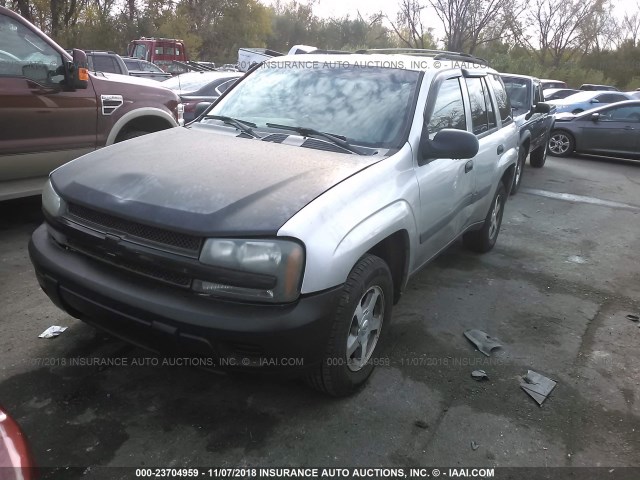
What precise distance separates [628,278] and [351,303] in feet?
12.5

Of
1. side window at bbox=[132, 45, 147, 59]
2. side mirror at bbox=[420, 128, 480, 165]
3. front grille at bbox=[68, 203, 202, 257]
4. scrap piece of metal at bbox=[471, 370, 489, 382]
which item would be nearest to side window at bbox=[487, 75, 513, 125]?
side mirror at bbox=[420, 128, 480, 165]

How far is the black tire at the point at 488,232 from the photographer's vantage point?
5139 millimetres

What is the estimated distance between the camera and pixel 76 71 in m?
5.01

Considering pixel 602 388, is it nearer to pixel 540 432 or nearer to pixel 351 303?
pixel 540 432

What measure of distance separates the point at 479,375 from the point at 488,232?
2303 millimetres

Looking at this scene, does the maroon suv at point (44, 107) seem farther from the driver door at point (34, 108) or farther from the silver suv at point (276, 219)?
the silver suv at point (276, 219)

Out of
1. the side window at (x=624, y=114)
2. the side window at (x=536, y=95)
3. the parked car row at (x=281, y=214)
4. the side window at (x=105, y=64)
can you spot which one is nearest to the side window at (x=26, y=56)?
the parked car row at (x=281, y=214)

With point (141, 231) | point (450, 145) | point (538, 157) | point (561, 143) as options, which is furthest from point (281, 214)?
point (561, 143)

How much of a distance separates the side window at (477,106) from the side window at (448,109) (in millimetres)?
251

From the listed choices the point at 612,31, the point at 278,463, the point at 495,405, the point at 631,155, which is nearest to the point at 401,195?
the point at 495,405

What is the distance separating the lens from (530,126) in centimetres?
909

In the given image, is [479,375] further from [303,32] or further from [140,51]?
[303,32]

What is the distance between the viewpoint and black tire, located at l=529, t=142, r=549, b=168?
10.9 meters

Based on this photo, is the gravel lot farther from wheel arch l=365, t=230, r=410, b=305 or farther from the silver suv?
wheel arch l=365, t=230, r=410, b=305
